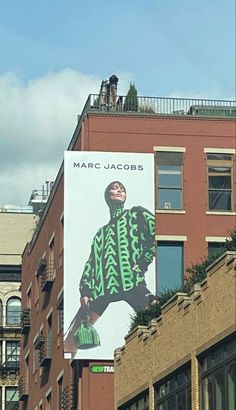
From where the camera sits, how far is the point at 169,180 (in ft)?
187

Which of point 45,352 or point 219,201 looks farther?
point 45,352

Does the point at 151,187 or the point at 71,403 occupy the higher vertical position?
the point at 151,187

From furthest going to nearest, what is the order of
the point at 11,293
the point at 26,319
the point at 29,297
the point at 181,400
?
the point at 11,293
the point at 29,297
the point at 26,319
the point at 181,400

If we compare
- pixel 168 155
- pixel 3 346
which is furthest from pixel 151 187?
pixel 3 346

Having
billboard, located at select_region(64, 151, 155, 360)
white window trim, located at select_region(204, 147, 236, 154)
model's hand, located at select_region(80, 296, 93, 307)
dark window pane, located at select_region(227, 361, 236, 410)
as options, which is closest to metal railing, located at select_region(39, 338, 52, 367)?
billboard, located at select_region(64, 151, 155, 360)

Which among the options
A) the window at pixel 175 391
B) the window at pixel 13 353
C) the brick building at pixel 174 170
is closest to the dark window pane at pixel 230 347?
the window at pixel 175 391

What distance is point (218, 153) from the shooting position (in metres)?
56.9

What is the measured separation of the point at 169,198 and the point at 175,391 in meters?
21.3

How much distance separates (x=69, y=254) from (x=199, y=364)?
2257 centimetres

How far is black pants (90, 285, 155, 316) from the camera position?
55.2m

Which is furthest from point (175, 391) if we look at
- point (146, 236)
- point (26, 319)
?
point (26, 319)

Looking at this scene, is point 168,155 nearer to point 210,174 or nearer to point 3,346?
point 210,174

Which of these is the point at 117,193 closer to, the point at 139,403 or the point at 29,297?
the point at 139,403

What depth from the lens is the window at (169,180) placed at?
186 feet
